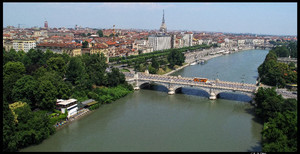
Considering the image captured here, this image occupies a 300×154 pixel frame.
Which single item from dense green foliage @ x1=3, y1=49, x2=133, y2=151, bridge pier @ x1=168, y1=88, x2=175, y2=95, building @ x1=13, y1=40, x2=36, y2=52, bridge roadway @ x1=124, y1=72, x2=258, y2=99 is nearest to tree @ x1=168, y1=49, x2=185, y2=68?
bridge roadway @ x1=124, y1=72, x2=258, y2=99

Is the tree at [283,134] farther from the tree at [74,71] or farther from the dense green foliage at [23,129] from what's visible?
the tree at [74,71]

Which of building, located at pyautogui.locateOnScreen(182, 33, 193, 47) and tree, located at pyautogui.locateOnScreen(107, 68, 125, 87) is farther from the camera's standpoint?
building, located at pyautogui.locateOnScreen(182, 33, 193, 47)

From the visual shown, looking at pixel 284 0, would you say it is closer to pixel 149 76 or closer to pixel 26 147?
pixel 26 147

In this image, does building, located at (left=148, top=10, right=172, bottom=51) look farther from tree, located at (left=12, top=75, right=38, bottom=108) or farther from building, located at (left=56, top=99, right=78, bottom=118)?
tree, located at (left=12, top=75, right=38, bottom=108)

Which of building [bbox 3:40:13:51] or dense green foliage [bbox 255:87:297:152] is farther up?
building [bbox 3:40:13:51]

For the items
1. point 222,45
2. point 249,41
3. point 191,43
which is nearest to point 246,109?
point 191,43

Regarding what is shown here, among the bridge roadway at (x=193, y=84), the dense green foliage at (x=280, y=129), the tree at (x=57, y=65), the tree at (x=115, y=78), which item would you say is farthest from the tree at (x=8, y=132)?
the bridge roadway at (x=193, y=84)

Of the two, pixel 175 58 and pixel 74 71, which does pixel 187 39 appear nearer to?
pixel 175 58
